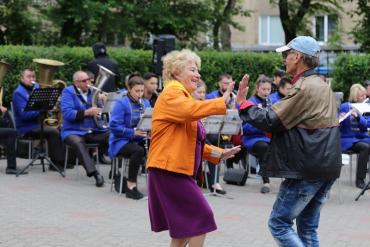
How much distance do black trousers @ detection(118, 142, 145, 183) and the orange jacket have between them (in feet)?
16.9

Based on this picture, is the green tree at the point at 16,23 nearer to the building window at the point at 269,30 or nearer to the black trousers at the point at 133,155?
the black trousers at the point at 133,155

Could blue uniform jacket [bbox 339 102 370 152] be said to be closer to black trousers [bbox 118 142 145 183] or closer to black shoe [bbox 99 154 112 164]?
black trousers [bbox 118 142 145 183]

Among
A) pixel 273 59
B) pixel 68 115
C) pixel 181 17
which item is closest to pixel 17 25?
pixel 181 17

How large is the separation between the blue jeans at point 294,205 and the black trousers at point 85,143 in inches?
257

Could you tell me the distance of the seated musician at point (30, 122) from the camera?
44.3 feet

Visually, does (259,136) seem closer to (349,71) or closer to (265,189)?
(265,189)

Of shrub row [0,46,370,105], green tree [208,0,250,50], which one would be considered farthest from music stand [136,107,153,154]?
green tree [208,0,250,50]

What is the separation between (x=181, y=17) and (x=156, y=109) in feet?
70.2

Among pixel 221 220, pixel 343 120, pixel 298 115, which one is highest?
pixel 298 115

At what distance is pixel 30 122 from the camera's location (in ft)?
44.8

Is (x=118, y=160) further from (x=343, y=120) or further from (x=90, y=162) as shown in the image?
(x=343, y=120)

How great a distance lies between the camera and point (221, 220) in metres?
9.86

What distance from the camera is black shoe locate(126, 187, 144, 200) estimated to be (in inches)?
445

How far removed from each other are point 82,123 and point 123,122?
169 cm
